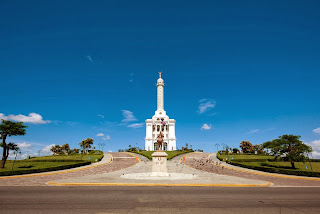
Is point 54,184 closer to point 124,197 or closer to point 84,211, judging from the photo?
point 124,197

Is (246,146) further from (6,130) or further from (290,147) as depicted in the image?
(6,130)

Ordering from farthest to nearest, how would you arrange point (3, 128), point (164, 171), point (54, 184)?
point (3, 128) → point (164, 171) → point (54, 184)

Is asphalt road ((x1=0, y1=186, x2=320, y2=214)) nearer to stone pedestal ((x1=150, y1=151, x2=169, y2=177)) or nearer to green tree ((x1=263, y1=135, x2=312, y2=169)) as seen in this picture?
stone pedestal ((x1=150, y1=151, x2=169, y2=177))

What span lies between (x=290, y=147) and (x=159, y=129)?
204 feet

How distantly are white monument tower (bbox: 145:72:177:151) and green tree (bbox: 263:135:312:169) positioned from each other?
54344 millimetres

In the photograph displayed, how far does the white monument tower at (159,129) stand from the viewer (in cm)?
8950

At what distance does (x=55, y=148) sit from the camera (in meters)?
78.0

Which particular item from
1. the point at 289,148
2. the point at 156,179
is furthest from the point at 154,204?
the point at 289,148

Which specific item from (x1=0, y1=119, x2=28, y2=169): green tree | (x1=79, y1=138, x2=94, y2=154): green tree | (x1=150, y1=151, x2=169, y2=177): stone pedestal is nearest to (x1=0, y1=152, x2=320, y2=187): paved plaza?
(x1=150, y1=151, x2=169, y2=177): stone pedestal

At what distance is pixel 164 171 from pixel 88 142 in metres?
61.4

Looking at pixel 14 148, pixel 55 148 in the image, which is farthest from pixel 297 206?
pixel 55 148

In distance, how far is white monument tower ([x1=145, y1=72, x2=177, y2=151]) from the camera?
89500 mm

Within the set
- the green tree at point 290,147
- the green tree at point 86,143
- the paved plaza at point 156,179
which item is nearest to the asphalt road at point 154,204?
the paved plaza at point 156,179

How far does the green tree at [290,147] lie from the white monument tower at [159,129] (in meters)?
54.3
